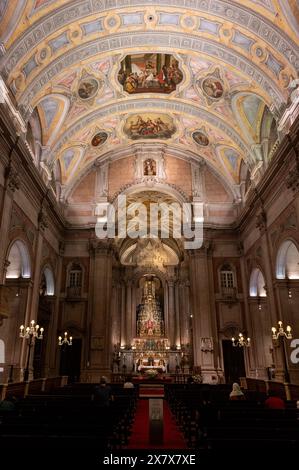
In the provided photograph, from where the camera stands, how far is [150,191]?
2339 centimetres

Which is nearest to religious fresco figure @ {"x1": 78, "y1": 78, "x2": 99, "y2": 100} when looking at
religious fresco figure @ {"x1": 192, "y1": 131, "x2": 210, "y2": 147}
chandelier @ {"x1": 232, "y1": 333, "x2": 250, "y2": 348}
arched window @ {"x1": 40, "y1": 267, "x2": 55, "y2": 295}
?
religious fresco figure @ {"x1": 192, "y1": 131, "x2": 210, "y2": 147}

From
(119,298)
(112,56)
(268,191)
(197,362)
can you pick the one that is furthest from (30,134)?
(119,298)

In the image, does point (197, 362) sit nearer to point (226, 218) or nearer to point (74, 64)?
point (226, 218)

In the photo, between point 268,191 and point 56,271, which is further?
point 56,271

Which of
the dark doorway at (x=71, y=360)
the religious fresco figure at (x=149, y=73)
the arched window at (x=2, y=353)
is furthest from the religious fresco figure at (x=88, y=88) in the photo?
the dark doorway at (x=71, y=360)

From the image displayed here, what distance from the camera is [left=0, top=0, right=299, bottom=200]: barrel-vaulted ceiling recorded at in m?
12.4

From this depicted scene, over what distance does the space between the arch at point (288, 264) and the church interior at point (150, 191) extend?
0.08 meters

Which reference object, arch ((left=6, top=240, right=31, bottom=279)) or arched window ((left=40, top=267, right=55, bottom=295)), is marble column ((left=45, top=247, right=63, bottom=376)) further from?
arch ((left=6, top=240, right=31, bottom=279))

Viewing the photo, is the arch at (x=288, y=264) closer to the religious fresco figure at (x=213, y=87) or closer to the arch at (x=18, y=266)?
the religious fresco figure at (x=213, y=87)

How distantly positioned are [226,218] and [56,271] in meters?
10.8

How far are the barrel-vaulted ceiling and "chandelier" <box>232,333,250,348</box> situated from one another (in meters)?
8.91

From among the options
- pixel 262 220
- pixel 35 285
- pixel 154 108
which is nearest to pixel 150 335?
pixel 35 285

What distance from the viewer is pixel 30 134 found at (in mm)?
16219

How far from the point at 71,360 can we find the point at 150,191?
1146cm
